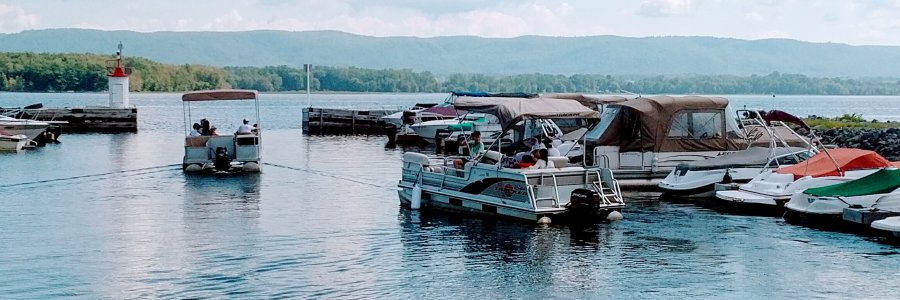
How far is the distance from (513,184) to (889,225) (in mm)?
7674

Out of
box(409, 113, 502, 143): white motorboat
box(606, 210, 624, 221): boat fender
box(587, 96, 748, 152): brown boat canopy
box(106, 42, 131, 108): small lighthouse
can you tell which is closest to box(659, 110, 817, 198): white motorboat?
box(587, 96, 748, 152): brown boat canopy

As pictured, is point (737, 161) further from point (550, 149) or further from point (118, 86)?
point (118, 86)

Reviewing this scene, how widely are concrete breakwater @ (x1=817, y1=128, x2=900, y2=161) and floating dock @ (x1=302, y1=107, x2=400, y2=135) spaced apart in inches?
1184

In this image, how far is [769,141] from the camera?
3478 cm

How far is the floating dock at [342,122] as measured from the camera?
76.1 metres

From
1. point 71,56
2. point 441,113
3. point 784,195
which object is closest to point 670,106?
point 784,195

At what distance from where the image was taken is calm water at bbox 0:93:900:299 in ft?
65.5

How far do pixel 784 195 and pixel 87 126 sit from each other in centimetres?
5388

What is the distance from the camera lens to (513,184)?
1046 inches

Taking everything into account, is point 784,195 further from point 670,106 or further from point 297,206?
point 297,206

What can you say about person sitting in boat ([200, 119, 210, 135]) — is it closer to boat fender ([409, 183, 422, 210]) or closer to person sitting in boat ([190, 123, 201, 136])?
person sitting in boat ([190, 123, 201, 136])

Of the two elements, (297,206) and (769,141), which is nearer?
(297,206)

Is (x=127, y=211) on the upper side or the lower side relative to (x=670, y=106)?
lower

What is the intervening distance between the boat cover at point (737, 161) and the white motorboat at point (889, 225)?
7.60 meters
